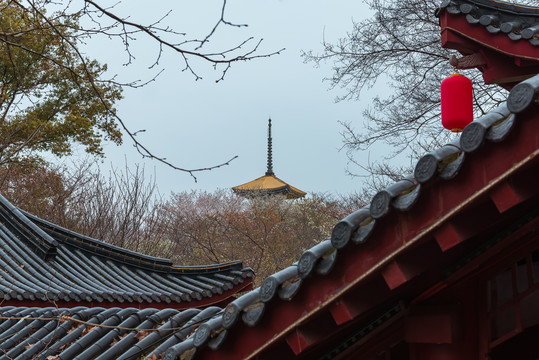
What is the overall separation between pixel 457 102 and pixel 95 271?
607 cm

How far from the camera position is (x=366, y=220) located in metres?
2.03

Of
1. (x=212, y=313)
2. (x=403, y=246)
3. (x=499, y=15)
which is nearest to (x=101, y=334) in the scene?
(x=212, y=313)

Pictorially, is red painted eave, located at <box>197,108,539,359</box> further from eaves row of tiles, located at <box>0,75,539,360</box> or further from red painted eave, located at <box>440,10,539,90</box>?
red painted eave, located at <box>440,10,539,90</box>

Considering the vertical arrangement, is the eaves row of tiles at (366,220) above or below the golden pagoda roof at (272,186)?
below

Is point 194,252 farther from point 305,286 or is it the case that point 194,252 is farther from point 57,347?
point 305,286

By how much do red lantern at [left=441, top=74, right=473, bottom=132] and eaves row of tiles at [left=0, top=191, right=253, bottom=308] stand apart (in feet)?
14.7

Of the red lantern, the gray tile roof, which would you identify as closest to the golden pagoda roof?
the red lantern

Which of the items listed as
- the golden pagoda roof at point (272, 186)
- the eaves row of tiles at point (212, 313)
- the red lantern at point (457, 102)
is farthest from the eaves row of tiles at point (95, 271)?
the golden pagoda roof at point (272, 186)

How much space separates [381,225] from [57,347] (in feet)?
9.50

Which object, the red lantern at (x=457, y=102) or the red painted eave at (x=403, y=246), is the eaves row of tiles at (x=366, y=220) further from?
the red lantern at (x=457, y=102)

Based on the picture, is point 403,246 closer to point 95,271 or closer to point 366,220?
point 366,220

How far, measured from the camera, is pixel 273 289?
2148mm

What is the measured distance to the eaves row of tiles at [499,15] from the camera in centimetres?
512

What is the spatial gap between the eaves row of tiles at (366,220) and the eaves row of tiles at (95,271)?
568cm
